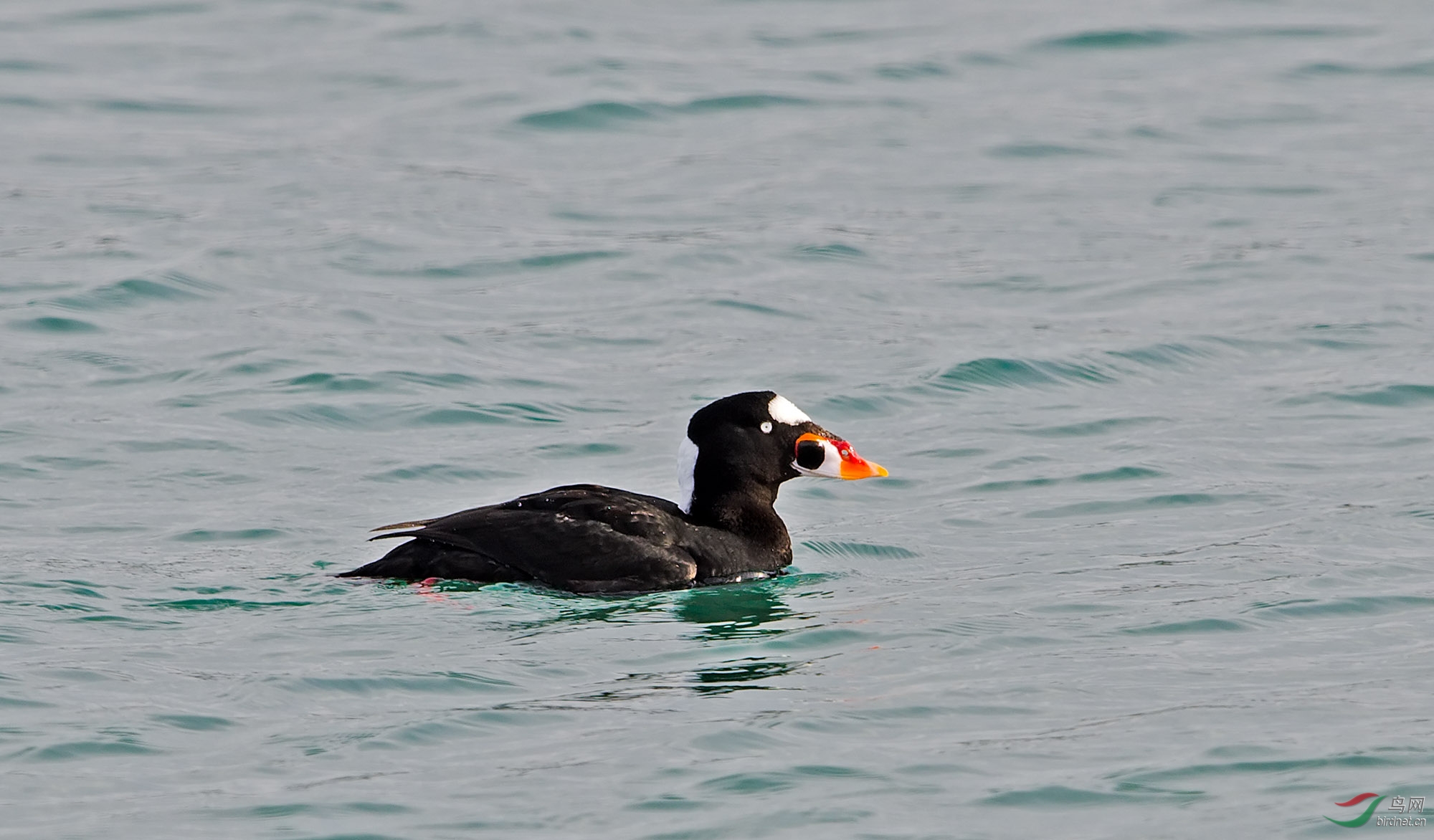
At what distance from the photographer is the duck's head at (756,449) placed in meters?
9.69

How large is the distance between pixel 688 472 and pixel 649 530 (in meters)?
0.61

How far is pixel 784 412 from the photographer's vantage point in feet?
31.9

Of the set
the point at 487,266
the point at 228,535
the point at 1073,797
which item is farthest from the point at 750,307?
the point at 1073,797

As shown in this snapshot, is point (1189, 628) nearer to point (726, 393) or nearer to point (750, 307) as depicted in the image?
point (726, 393)

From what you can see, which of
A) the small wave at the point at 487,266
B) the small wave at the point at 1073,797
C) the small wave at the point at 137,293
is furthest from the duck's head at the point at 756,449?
the small wave at the point at 137,293

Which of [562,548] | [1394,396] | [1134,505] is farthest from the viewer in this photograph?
[1394,396]

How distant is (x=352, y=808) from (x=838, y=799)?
5.25 feet

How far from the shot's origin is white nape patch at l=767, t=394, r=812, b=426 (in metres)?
9.70

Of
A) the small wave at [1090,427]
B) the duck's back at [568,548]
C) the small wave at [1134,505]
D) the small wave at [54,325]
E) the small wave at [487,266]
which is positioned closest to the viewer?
the duck's back at [568,548]

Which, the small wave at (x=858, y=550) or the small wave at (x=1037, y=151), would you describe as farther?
the small wave at (x=1037, y=151)

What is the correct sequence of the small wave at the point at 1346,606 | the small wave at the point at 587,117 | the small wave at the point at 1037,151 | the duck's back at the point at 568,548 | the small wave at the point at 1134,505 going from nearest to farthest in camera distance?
the small wave at the point at 1346,606
the duck's back at the point at 568,548
the small wave at the point at 1134,505
the small wave at the point at 1037,151
the small wave at the point at 587,117

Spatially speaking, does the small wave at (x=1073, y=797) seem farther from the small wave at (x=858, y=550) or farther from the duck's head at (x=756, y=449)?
the small wave at (x=858, y=550)

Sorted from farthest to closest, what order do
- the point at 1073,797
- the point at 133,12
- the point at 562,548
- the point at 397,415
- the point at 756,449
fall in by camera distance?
the point at 133,12 → the point at 397,415 → the point at 756,449 → the point at 562,548 → the point at 1073,797

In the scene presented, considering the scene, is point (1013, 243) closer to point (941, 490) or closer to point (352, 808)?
point (941, 490)
